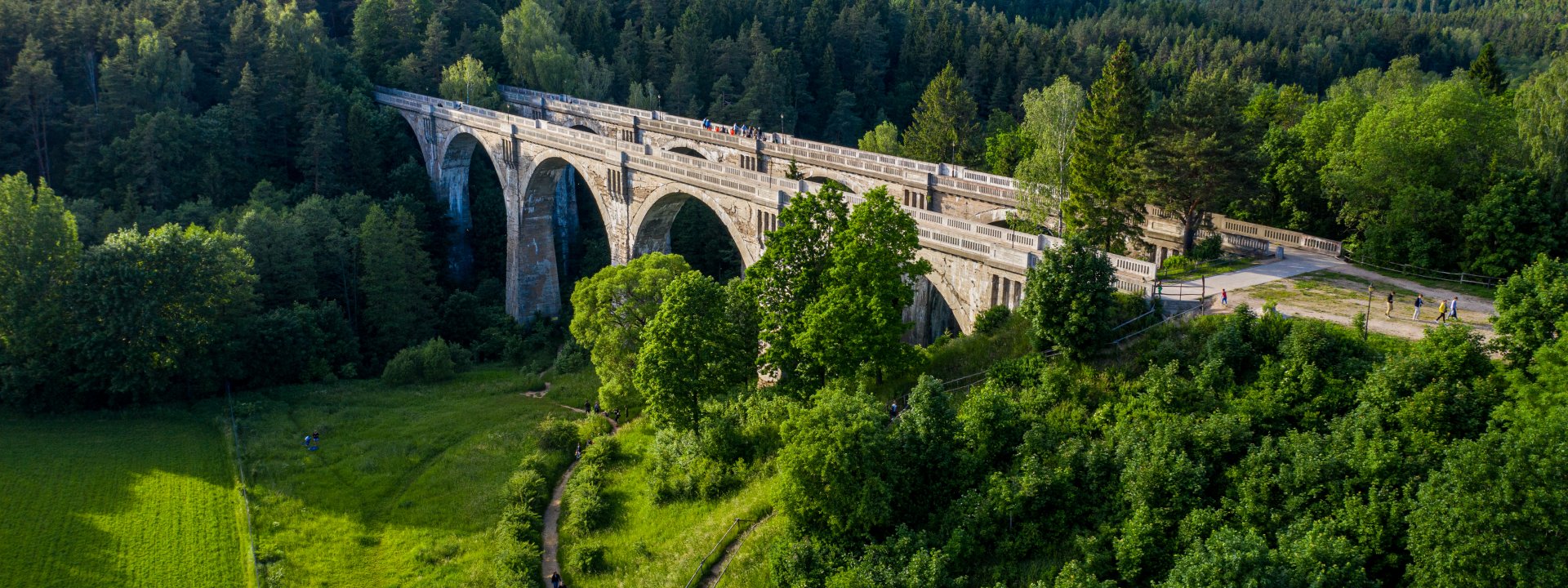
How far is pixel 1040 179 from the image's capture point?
42688 mm

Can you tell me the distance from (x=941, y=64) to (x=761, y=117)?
24326 millimetres

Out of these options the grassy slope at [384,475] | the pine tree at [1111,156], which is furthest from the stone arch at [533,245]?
the pine tree at [1111,156]

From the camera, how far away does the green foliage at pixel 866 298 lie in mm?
31859

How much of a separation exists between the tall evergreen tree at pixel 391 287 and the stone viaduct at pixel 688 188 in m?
6.45

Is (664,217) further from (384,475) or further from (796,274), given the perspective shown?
(796,274)

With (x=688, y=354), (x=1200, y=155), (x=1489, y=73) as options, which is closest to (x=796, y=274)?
(x=688, y=354)

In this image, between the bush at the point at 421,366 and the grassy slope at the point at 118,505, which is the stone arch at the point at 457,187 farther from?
Answer: the grassy slope at the point at 118,505

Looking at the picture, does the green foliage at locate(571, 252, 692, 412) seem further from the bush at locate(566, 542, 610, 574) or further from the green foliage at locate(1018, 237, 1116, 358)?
the green foliage at locate(1018, 237, 1116, 358)

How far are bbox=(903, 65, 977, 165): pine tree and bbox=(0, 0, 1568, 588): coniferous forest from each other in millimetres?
428

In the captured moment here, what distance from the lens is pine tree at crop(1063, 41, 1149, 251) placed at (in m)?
38.5

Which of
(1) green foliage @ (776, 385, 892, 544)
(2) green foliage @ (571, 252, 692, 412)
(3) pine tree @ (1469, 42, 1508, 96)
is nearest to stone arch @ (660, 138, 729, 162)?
(2) green foliage @ (571, 252, 692, 412)

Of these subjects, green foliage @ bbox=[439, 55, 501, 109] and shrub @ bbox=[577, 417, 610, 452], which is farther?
green foliage @ bbox=[439, 55, 501, 109]

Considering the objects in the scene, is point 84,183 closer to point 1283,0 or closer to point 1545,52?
point 1545,52

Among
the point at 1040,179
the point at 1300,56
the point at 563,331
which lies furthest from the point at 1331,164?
the point at 1300,56
